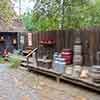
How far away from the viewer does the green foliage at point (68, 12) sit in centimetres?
1222

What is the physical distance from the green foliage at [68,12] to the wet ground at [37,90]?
388 centimetres

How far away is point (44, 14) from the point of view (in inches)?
513

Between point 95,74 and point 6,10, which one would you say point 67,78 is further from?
point 6,10

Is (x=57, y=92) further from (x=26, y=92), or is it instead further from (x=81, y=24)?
(x=81, y=24)

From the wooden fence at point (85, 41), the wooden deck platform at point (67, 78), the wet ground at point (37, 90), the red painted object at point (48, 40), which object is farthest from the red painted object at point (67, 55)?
the red painted object at point (48, 40)

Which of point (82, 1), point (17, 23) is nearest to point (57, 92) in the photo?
point (82, 1)

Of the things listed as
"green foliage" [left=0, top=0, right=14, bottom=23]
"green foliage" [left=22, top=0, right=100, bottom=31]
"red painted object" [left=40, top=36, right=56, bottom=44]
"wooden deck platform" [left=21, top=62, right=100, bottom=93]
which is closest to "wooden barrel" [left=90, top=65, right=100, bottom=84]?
"wooden deck platform" [left=21, top=62, right=100, bottom=93]

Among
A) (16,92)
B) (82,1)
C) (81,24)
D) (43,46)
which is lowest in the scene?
(16,92)

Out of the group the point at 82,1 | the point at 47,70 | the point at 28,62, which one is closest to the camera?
the point at 47,70

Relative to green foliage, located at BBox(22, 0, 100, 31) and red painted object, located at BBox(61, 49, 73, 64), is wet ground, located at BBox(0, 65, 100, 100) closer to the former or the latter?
red painted object, located at BBox(61, 49, 73, 64)

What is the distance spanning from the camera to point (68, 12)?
1260cm

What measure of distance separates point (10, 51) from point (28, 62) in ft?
18.9

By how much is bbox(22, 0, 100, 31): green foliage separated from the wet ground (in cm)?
388

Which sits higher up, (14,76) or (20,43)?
(20,43)
